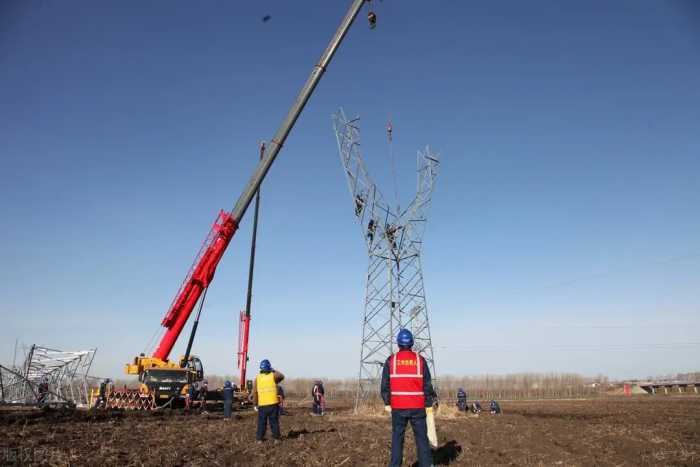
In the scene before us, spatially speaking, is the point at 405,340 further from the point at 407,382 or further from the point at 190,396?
the point at 190,396

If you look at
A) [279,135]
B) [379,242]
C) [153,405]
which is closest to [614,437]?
[379,242]

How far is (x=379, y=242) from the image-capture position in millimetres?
22188

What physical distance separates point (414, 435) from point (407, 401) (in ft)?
1.49

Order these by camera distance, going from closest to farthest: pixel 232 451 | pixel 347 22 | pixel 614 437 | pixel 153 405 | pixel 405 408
Result: pixel 405 408, pixel 232 451, pixel 614 437, pixel 347 22, pixel 153 405

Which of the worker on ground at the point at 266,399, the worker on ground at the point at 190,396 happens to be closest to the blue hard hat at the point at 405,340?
the worker on ground at the point at 266,399

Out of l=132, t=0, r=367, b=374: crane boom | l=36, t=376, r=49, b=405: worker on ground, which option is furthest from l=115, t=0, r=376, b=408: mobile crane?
l=36, t=376, r=49, b=405: worker on ground

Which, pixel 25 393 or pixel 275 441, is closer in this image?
pixel 275 441

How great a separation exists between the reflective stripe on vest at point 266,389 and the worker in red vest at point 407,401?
4385 millimetres

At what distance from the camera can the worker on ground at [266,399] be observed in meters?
10.4

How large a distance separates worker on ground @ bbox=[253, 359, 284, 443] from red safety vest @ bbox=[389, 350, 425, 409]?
14.8 ft

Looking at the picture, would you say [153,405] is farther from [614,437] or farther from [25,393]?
[614,437]

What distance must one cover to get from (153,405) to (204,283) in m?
5.45

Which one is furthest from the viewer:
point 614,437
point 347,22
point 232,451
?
point 347,22

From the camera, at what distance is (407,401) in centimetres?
654
